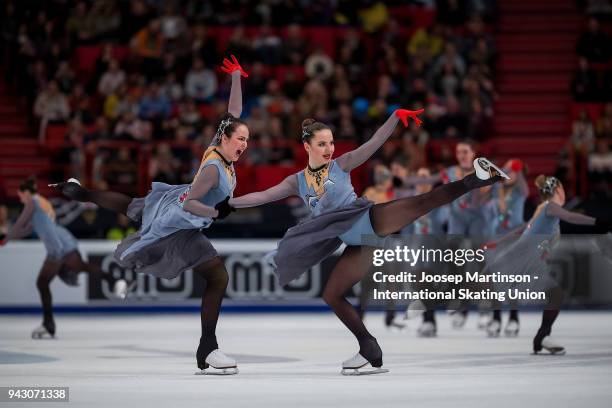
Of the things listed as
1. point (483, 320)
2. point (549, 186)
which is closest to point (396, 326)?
point (483, 320)

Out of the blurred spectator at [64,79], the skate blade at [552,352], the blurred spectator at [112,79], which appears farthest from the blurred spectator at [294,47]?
the skate blade at [552,352]

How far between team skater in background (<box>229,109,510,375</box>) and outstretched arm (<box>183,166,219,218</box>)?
0.22 m

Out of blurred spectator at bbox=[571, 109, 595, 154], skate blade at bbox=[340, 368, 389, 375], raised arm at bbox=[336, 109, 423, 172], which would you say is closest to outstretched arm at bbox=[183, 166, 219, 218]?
raised arm at bbox=[336, 109, 423, 172]

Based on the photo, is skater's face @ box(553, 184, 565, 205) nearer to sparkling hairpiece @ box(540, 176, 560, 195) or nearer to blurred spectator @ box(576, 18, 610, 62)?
sparkling hairpiece @ box(540, 176, 560, 195)

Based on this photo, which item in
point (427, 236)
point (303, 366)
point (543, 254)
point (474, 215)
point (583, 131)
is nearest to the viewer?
point (303, 366)

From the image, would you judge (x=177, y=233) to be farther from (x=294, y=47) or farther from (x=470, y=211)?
(x=294, y=47)

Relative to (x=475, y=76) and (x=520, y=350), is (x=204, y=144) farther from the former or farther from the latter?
(x=520, y=350)

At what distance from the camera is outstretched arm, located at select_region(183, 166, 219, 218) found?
7.55 metres

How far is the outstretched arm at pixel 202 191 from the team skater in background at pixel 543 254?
2742 mm

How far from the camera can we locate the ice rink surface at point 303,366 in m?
6.71

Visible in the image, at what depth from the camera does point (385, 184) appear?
12.8 metres

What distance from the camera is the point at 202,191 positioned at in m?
7.83

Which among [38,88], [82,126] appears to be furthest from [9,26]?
[82,126]

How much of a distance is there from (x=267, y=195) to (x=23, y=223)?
165 inches
